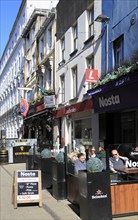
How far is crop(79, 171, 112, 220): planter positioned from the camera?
775 cm

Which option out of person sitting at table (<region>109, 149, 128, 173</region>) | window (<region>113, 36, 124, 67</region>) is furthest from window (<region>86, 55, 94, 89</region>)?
person sitting at table (<region>109, 149, 128, 173</region>)

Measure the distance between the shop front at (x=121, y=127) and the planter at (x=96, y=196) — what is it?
43 cm

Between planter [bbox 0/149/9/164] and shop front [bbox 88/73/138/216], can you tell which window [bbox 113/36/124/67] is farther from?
planter [bbox 0/149/9/164]

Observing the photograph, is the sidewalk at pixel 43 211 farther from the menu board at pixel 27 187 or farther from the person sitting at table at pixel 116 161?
the person sitting at table at pixel 116 161

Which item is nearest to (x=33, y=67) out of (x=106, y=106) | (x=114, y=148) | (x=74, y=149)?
(x=106, y=106)

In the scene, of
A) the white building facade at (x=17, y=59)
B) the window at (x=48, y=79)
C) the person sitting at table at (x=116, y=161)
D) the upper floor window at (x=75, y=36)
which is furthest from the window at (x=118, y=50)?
the white building facade at (x=17, y=59)

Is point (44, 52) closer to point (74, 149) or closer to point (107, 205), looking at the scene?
point (74, 149)

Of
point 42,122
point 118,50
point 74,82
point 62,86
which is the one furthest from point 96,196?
point 42,122

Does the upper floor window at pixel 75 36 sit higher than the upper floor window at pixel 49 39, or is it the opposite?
the upper floor window at pixel 49 39

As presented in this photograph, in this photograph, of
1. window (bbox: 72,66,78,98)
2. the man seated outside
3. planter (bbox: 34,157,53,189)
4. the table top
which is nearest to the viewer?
the table top

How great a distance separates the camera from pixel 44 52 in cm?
2967

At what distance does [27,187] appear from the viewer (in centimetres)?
976

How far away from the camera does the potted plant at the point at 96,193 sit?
775cm

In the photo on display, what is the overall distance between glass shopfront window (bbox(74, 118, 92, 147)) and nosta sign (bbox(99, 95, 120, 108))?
121 inches
